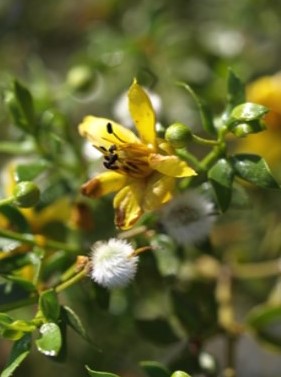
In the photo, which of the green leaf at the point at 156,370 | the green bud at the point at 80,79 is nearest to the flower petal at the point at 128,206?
the green leaf at the point at 156,370

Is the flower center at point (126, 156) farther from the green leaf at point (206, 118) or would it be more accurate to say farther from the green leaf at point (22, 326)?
the green leaf at point (22, 326)

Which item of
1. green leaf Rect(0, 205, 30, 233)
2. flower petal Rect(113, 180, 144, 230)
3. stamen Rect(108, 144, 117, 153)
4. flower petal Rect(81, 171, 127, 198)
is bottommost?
green leaf Rect(0, 205, 30, 233)

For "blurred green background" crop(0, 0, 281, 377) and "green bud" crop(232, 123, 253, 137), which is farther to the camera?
"blurred green background" crop(0, 0, 281, 377)

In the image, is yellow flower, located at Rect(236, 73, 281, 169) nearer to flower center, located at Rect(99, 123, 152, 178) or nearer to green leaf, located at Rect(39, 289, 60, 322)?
flower center, located at Rect(99, 123, 152, 178)

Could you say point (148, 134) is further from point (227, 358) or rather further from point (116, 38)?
point (116, 38)

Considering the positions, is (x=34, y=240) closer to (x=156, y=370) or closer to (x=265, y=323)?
(x=156, y=370)

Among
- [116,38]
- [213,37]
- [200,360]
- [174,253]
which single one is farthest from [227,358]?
[213,37]

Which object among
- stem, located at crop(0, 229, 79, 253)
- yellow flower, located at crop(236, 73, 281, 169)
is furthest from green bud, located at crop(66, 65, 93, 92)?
stem, located at crop(0, 229, 79, 253)
